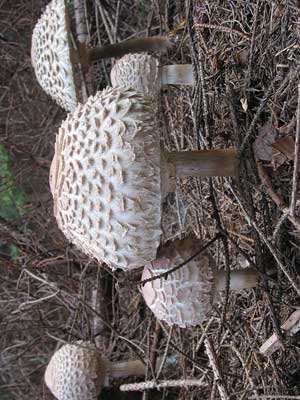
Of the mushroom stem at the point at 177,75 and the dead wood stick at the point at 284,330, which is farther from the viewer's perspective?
the mushroom stem at the point at 177,75

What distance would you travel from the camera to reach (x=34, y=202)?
3895mm

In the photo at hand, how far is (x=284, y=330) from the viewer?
211 cm

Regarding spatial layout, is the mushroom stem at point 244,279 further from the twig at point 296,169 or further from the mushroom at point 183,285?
the twig at point 296,169

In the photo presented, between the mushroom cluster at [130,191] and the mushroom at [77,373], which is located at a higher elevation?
the mushroom cluster at [130,191]

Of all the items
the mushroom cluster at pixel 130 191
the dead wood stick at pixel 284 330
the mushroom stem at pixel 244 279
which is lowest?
the dead wood stick at pixel 284 330

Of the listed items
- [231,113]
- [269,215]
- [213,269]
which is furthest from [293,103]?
[213,269]

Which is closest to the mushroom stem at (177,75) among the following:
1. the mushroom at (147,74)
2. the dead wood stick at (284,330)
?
the mushroom at (147,74)

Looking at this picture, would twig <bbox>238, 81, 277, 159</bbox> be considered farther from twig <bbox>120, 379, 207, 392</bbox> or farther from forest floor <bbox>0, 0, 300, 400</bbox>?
twig <bbox>120, 379, 207, 392</bbox>

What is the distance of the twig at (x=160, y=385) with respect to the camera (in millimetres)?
2689

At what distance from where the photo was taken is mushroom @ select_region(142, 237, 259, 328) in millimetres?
2010

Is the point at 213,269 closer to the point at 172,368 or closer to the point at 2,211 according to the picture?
the point at 172,368

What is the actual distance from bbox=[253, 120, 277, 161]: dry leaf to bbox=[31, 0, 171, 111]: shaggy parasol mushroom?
37.7 inches

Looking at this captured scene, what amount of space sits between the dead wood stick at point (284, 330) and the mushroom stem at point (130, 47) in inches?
63.5

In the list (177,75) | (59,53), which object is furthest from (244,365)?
(59,53)
